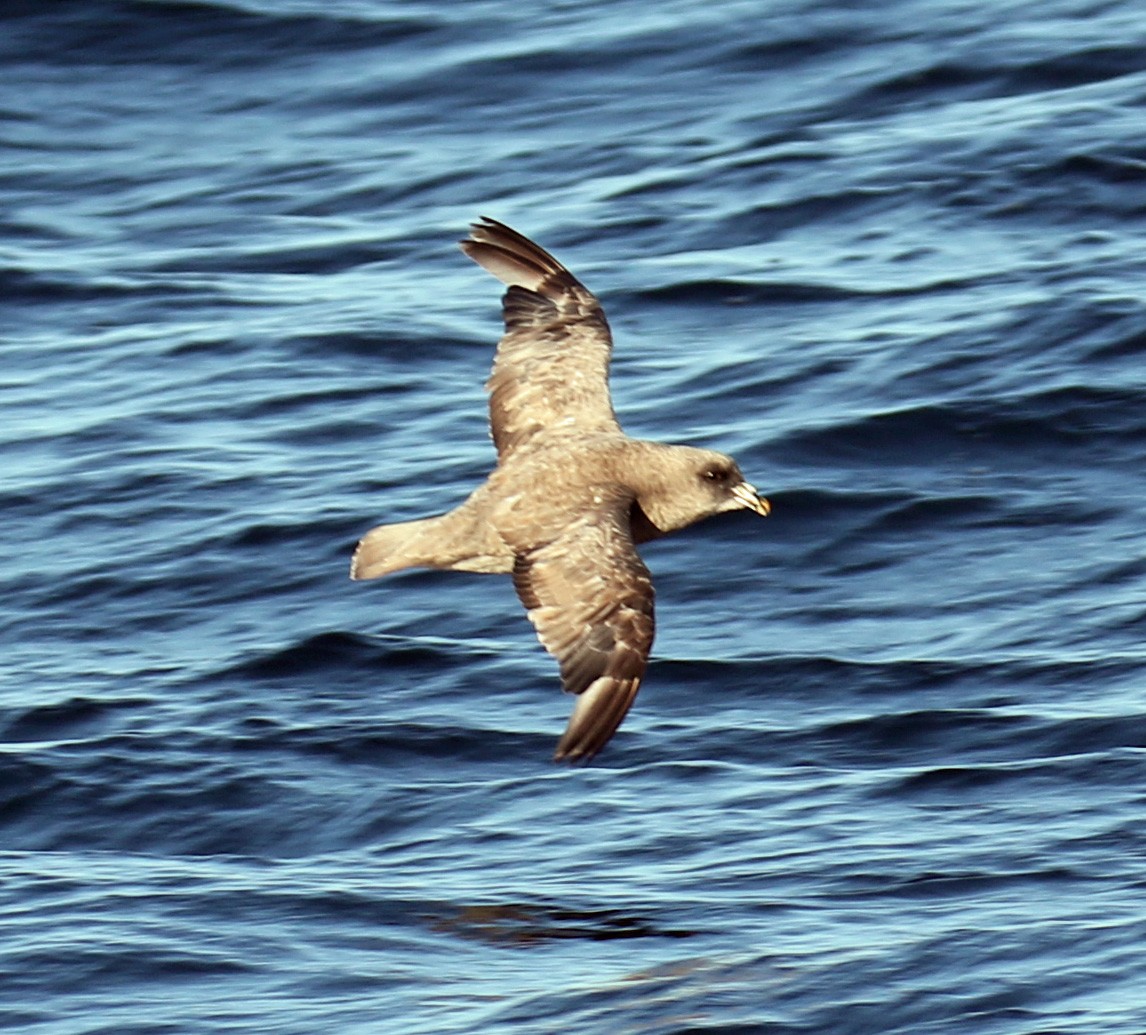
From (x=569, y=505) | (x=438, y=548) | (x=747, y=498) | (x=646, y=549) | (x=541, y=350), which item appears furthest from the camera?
(x=646, y=549)

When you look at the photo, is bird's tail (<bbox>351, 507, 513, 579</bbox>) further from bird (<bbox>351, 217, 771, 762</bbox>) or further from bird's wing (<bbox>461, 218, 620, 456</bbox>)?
bird's wing (<bbox>461, 218, 620, 456</bbox>)

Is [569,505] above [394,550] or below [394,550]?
above

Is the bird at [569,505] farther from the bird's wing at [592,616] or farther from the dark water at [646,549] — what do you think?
the dark water at [646,549]

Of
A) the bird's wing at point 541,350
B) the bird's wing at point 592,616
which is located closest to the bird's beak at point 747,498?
the bird's wing at point 592,616

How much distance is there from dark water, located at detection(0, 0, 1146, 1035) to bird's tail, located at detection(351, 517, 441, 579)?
1.25m

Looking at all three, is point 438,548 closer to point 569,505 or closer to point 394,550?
point 394,550

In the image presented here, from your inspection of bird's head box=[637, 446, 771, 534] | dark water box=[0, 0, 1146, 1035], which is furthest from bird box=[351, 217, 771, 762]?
dark water box=[0, 0, 1146, 1035]

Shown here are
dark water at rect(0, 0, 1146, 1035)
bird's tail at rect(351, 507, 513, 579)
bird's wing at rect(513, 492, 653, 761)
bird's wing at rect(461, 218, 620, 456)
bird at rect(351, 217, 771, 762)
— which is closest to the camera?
bird's wing at rect(513, 492, 653, 761)

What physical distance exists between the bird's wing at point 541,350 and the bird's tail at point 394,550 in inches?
33.6

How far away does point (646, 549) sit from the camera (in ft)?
37.8

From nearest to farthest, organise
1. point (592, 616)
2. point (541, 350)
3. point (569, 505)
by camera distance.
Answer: point (592, 616) → point (569, 505) → point (541, 350)

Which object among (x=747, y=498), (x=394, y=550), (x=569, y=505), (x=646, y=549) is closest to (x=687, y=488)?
(x=747, y=498)

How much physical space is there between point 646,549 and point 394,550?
10.7ft

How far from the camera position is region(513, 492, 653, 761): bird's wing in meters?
7.52
